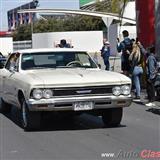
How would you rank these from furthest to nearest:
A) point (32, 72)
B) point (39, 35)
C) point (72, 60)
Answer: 1. point (39, 35)
2. point (72, 60)
3. point (32, 72)

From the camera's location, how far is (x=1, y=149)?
29.4 ft

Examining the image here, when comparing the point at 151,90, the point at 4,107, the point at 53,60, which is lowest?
the point at 4,107

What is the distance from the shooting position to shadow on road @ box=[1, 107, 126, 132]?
11031 millimetres

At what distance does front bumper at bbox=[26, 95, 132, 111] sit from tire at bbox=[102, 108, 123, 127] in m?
0.53

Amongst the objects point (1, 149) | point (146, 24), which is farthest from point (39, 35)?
point (1, 149)

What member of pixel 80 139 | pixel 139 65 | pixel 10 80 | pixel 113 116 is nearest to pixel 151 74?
pixel 139 65

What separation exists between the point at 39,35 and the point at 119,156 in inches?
1699

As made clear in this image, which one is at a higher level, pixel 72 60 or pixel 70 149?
pixel 72 60

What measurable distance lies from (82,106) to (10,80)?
2127 millimetres

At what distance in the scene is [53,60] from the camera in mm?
11836

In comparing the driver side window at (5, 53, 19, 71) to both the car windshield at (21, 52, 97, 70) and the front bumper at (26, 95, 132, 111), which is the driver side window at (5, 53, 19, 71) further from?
the front bumper at (26, 95, 132, 111)

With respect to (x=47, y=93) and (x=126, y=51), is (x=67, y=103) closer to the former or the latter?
(x=47, y=93)

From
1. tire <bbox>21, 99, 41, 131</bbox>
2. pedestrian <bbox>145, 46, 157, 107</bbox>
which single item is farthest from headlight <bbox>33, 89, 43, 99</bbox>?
pedestrian <bbox>145, 46, 157, 107</bbox>

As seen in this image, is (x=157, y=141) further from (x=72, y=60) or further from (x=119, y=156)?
(x=72, y=60)
